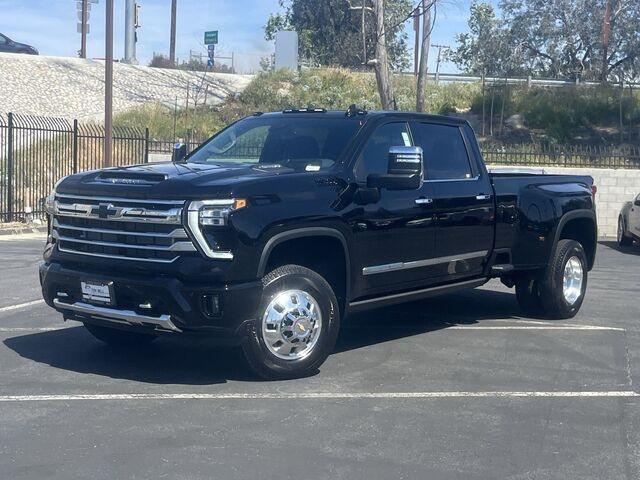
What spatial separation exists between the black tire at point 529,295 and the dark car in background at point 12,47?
36873 millimetres

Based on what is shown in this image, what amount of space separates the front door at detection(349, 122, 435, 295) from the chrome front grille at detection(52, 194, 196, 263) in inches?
58.9

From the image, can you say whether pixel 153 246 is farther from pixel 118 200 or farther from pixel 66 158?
pixel 66 158

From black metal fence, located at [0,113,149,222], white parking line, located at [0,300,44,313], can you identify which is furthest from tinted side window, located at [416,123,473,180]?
black metal fence, located at [0,113,149,222]

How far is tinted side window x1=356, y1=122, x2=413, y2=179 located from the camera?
7.84 metres

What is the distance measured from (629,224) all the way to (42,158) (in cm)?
1408

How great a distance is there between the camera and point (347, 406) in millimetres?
6574

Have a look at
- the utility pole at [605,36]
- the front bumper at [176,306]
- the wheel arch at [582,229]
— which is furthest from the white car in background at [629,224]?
the utility pole at [605,36]

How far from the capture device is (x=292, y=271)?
709 centimetres

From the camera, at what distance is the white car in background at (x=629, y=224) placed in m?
18.4

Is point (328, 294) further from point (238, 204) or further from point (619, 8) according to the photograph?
point (619, 8)

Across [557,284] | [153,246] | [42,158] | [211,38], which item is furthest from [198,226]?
[211,38]

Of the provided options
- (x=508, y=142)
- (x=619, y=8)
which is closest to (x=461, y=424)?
(x=508, y=142)

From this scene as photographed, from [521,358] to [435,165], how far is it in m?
1.88

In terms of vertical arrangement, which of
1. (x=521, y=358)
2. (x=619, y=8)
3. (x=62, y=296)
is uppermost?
(x=619, y=8)
